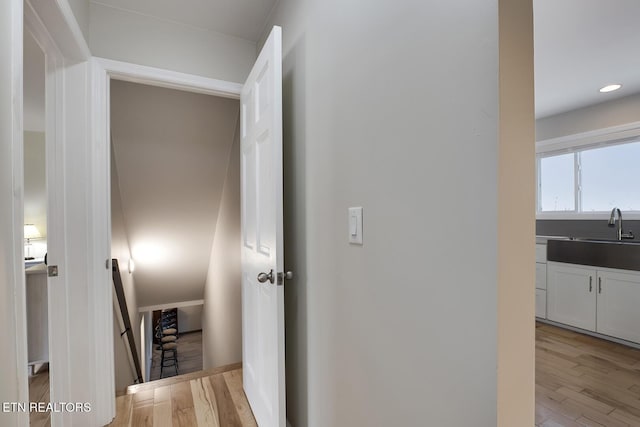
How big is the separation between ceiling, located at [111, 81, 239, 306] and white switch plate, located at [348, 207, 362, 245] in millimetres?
2172

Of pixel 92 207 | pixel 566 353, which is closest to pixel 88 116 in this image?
pixel 92 207

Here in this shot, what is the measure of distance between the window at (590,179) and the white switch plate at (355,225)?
360 cm

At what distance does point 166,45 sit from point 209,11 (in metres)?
0.35

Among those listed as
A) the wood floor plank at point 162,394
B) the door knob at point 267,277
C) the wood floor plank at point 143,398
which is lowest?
the wood floor plank at point 162,394

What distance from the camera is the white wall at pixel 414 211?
1.89ft

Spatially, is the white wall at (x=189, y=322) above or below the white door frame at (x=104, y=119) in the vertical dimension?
below

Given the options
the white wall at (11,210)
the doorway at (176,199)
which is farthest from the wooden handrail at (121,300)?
the white wall at (11,210)

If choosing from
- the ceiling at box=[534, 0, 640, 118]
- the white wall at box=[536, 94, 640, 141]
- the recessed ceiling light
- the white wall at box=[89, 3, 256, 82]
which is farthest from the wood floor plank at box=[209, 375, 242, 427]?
the white wall at box=[536, 94, 640, 141]

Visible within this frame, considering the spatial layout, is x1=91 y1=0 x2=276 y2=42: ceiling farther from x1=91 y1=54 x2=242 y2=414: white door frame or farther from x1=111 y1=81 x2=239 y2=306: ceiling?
x1=111 y1=81 x2=239 y2=306: ceiling

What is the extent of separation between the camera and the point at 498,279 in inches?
22.0

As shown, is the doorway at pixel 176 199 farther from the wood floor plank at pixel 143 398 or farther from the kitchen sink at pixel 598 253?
the kitchen sink at pixel 598 253

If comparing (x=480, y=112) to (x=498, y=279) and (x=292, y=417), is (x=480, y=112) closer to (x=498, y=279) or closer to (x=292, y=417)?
(x=498, y=279)

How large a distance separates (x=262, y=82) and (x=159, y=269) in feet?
10.6

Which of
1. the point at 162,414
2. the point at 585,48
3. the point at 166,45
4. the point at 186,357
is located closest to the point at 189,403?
the point at 162,414
